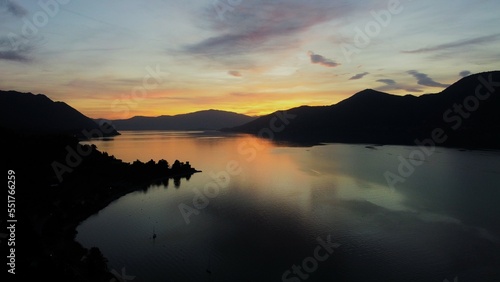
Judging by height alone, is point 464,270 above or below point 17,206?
below

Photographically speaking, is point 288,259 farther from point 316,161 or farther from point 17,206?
point 316,161

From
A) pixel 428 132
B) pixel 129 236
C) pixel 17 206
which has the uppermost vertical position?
pixel 428 132

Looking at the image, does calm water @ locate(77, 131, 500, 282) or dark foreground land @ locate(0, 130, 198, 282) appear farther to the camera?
calm water @ locate(77, 131, 500, 282)

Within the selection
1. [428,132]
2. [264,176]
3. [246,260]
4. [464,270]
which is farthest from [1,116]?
[428,132]

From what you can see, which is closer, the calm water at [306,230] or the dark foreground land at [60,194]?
the dark foreground land at [60,194]
